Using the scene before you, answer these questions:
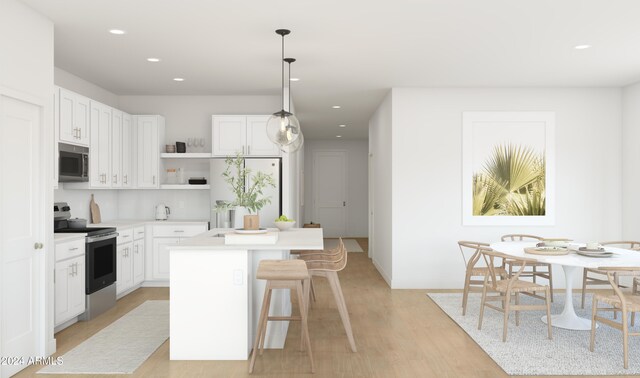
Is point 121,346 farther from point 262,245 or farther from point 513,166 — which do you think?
point 513,166

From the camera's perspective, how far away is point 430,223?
6.79 metres

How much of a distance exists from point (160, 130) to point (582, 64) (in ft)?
17.4

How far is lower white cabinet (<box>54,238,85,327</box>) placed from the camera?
4.61 metres

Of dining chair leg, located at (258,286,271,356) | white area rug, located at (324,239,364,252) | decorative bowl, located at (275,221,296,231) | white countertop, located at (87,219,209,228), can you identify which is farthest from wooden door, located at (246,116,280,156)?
white area rug, located at (324,239,364,252)

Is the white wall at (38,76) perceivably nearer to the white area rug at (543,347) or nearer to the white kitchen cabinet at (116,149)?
the white kitchen cabinet at (116,149)

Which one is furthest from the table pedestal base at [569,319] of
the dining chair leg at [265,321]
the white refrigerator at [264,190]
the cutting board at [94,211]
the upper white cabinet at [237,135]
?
the cutting board at [94,211]

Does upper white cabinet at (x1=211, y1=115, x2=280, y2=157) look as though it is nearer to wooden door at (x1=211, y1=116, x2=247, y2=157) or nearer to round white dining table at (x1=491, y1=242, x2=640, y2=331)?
wooden door at (x1=211, y1=116, x2=247, y2=157)

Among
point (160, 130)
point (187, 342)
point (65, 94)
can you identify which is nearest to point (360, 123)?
point (160, 130)

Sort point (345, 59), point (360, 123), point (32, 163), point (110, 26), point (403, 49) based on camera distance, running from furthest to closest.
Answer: point (360, 123) < point (345, 59) < point (403, 49) < point (110, 26) < point (32, 163)

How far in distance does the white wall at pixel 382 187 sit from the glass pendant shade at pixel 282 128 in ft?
8.58

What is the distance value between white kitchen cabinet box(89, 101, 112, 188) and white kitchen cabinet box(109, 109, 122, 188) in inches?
3.4

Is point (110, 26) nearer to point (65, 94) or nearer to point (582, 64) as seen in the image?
point (65, 94)

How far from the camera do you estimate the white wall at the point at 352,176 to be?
13758 mm

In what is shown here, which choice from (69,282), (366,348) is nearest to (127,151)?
(69,282)
